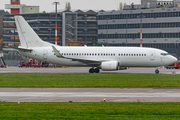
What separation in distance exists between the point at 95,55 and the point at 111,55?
2.23m

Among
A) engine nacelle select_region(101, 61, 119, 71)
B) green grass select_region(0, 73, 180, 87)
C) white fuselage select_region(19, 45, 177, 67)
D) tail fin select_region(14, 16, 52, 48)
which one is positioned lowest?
green grass select_region(0, 73, 180, 87)

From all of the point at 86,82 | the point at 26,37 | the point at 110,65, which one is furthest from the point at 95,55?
the point at 86,82

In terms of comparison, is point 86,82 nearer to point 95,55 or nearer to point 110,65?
point 110,65

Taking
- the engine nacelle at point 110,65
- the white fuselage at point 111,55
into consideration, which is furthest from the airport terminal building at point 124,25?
the engine nacelle at point 110,65

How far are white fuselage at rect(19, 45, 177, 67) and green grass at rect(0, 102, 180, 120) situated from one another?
96.6 feet

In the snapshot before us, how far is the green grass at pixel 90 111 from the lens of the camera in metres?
15.4

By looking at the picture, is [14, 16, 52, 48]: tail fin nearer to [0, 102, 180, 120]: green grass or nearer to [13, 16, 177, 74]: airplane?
[13, 16, 177, 74]: airplane

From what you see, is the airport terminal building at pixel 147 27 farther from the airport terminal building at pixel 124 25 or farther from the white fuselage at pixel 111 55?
the white fuselage at pixel 111 55

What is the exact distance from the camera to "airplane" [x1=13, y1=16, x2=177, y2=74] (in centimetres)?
4925

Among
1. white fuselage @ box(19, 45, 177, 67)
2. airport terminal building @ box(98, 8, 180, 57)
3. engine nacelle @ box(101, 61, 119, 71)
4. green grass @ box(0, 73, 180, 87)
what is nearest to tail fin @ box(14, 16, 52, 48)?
white fuselage @ box(19, 45, 177, 67)

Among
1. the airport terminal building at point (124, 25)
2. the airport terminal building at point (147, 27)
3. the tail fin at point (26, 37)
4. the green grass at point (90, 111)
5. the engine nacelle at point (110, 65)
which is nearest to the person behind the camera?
the green grass at point (90, 111)

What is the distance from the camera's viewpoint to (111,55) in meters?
50.0

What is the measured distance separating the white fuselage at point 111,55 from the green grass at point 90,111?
29.4 m

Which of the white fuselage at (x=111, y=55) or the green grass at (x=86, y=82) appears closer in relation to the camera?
the green grass at (x=86, y=82)
